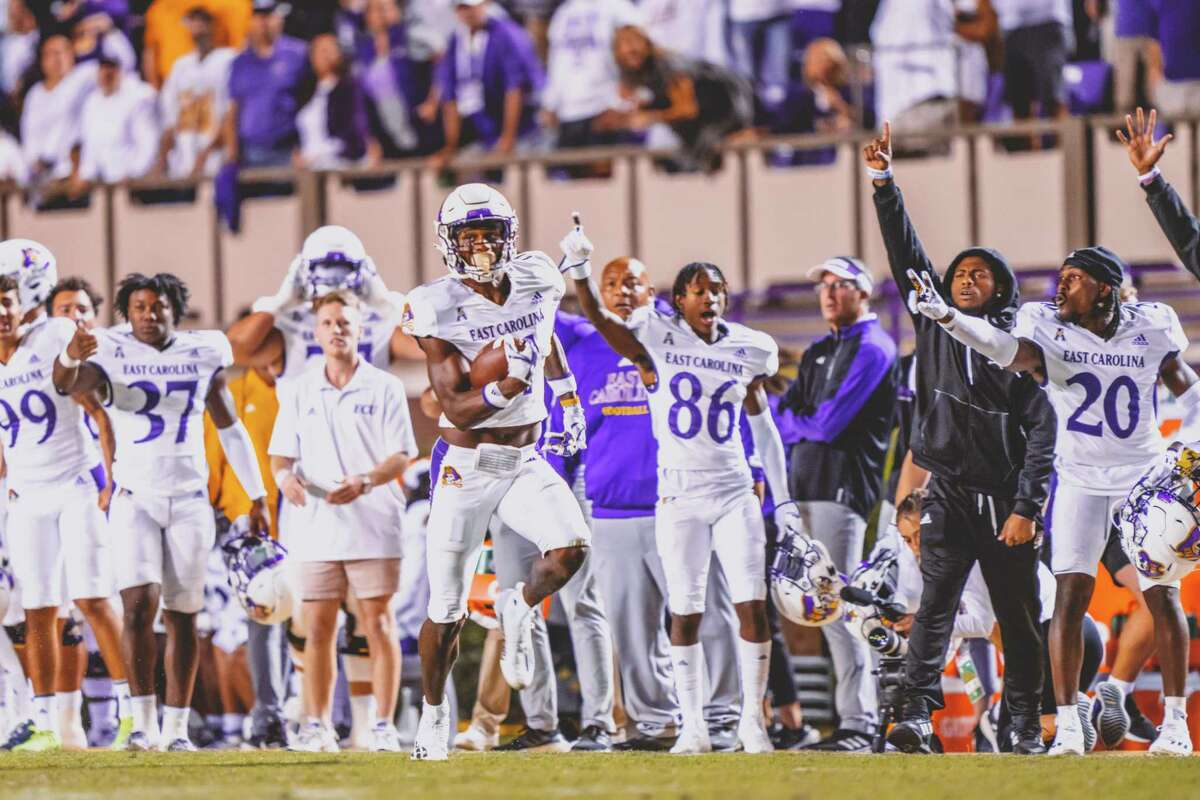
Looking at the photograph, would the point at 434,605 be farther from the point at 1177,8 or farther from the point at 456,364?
the point at 1177,8

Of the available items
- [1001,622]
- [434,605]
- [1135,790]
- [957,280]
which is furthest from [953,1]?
[1135,790]

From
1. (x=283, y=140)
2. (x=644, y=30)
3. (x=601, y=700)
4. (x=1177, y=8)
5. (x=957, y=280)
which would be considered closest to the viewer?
(x=957, y=280)

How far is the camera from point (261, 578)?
386 inches

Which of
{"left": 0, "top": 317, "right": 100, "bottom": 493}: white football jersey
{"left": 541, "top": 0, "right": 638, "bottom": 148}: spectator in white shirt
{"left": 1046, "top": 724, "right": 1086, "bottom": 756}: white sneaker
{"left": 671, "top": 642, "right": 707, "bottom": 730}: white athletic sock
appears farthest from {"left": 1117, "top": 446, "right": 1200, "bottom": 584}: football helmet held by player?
{"left": 541, "top": 0, "right": 638, "bottom": 148}: spectator in white shirt

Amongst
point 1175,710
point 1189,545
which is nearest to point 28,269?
point 1189,545

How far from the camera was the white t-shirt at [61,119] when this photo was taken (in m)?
14.3

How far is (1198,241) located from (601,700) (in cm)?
311

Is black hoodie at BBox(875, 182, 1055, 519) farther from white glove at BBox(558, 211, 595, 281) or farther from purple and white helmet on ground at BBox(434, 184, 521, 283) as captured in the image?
purple and white helmet on ground at BBox(434, 184, 521, 283)

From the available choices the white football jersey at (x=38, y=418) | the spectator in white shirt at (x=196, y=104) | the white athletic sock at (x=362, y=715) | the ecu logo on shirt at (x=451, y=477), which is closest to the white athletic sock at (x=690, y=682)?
the ecu logo on shirt at (x=451, y=477)

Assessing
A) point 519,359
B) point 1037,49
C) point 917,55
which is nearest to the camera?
point 519,359

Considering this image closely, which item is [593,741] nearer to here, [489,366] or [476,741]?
[476,741]

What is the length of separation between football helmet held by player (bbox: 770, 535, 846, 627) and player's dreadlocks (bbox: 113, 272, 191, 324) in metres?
2.80

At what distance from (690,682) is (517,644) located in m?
1.11

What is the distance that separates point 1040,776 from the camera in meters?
7.18
